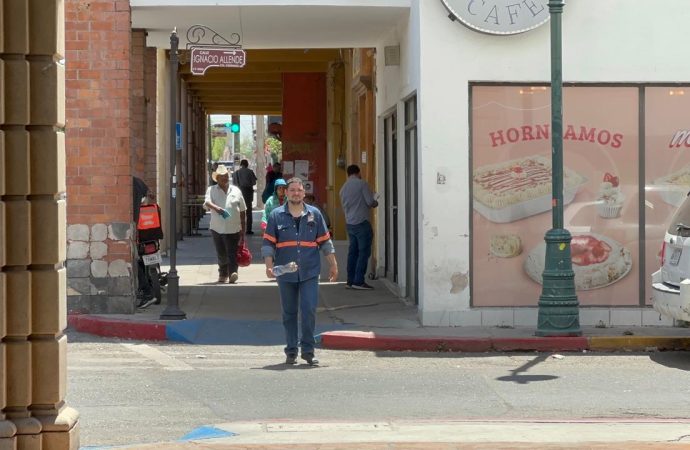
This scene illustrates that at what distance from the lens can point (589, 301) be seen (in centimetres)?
1448

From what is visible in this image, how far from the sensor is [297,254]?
38.5 ft

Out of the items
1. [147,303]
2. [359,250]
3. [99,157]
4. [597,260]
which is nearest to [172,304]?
[147,303]

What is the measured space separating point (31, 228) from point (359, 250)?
11.7m

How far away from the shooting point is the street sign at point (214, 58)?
14.9 m

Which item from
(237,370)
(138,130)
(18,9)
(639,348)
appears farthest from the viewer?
(138,130)

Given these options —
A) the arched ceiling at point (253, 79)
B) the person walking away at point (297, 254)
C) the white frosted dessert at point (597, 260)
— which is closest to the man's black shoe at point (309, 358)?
the person walking away at point (297, 254)

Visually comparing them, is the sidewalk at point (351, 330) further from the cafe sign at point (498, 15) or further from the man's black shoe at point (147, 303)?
the cafe sign at point (498, 15)

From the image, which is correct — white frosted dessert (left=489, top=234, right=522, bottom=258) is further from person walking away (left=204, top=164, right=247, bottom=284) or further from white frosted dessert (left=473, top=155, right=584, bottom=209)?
person walking away (left=204, top=164, right=247, bottom=284)

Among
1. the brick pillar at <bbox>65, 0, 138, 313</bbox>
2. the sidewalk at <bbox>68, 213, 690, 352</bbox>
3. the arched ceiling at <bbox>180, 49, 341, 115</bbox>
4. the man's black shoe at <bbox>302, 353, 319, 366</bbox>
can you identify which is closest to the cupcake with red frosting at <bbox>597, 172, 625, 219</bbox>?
the sidewalk at <bbox>68, 213, 690, 352</bbox>

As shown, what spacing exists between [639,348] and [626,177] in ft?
7.30

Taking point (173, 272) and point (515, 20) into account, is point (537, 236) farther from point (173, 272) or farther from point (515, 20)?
point (173, 272)

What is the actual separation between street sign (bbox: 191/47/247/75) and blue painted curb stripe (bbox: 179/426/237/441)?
697 centimetres

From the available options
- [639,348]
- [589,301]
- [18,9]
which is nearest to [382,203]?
[589,301]

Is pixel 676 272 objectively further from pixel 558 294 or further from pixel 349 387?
pixel 349 387
